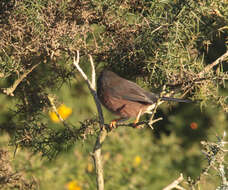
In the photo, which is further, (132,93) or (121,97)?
(121,97)

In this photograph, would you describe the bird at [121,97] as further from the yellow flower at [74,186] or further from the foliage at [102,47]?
the yellow flower at [74,186]

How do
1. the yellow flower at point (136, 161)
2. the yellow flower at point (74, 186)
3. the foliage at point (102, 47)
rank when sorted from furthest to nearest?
the yellow flower at point (136, 161)
the yellow flower at point (74, 186)
the foliage at point (102, 47)

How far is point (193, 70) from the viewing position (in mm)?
2064

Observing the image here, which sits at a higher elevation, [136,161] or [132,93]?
[132,93]

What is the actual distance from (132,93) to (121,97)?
0.44ft

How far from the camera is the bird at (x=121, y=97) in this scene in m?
2.54

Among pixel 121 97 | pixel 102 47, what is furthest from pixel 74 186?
pixel 102 47

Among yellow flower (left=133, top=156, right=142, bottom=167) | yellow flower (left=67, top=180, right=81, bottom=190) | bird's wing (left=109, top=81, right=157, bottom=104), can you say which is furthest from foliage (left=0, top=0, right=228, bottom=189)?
yellow flower (left=133, top=156, right=142, bottom=167)

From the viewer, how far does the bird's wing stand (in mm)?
2477

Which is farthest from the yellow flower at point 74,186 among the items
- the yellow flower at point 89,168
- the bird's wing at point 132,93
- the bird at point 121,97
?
the bird's wing at point 132,93

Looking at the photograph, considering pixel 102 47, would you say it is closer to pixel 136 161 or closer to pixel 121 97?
pixel 121 97

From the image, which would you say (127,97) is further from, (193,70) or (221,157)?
(221,157)

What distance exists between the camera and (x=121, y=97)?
2768 millimetres

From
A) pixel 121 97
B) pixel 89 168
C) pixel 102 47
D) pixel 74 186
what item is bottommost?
pixel 74 186
